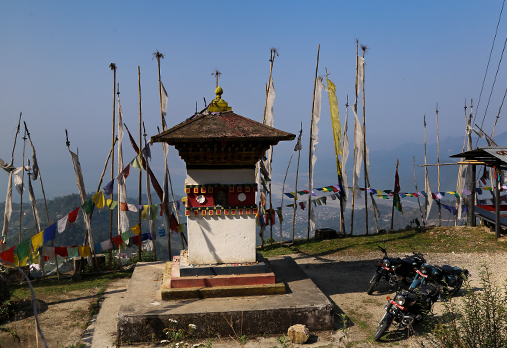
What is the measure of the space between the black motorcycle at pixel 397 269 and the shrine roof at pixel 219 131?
3.55 metres

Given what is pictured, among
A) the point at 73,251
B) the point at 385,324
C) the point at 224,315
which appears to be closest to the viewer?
the point at 385,324

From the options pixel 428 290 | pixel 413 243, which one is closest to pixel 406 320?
pixel 428 290

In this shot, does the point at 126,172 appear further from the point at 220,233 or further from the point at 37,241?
the point at 220,233

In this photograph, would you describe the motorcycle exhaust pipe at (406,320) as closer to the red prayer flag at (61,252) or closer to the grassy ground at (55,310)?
the grassy ground at (55,310)

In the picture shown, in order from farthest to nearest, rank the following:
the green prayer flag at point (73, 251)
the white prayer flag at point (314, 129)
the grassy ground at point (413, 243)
Answer: the white prayer flag at point (314, 129)
the grassy ground at point (413, 243)
the green prayer flag at point (73, 251)

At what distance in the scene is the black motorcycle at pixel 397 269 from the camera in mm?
8875

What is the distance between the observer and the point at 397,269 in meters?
9.05

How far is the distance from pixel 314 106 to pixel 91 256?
8.69m

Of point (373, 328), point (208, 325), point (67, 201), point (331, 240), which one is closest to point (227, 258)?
point (208, 325)

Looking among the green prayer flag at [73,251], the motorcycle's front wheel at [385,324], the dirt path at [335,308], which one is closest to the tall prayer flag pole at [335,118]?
the dirt path at [335,308]

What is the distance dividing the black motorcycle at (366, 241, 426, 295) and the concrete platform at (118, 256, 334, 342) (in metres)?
1.76

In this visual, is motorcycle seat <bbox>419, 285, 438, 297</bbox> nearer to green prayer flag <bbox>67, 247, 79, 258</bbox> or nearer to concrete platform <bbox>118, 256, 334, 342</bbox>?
concrete platform <bbox>118, 256, 334, 342</bbox>

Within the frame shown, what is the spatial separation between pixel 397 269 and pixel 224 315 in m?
4.16

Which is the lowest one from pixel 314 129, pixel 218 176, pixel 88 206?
pixel 88 206
